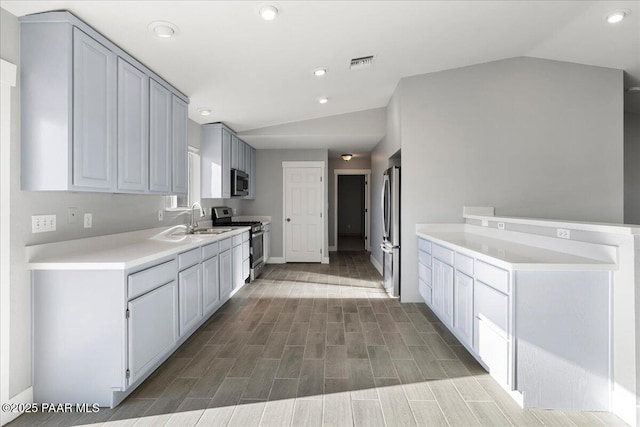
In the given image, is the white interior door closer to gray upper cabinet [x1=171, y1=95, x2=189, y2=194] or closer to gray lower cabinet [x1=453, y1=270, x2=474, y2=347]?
gray upper cabinet [x1=171, y1=95, x2=189, y2=194]

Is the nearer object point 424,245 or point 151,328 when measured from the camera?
point 151,328

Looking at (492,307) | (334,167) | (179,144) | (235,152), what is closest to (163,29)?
(179,144)

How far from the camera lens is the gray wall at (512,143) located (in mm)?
4062

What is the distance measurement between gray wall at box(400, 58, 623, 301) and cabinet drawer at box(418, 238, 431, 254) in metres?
0.14

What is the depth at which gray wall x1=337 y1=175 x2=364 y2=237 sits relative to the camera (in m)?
12.0

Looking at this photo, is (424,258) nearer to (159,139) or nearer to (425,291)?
(425,291)

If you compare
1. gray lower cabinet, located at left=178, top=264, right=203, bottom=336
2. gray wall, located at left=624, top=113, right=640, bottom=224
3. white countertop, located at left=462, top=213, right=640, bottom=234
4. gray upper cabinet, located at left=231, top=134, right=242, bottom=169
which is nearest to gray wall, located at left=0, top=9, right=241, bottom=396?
gray lower cabinet, located at left=178, top=264, right=203, bottom=336

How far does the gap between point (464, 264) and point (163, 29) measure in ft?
9.44

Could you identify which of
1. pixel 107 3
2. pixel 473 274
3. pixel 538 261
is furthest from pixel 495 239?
pixel 107 3

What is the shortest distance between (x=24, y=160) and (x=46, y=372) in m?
1.28

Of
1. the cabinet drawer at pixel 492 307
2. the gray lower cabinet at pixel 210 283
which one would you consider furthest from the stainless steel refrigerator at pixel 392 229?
the gray lower cabinet at pixel 210 283

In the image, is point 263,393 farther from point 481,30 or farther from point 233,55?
point 481,30

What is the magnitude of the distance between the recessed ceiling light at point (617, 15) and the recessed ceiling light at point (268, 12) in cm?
304

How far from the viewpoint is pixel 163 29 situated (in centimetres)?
238
